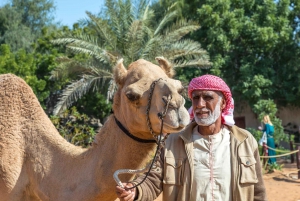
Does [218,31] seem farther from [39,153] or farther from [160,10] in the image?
[39,153]

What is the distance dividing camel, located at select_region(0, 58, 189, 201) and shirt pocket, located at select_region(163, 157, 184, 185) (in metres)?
0.21

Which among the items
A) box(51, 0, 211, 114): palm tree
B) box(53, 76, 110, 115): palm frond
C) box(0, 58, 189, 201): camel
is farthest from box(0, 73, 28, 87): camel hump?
box(53, 76, 110, 115): palm frond

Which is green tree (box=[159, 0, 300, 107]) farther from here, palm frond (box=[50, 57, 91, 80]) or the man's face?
the man's face

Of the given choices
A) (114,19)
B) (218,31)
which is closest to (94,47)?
(114,19)

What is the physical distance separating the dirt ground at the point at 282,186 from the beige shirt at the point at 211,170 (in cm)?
729

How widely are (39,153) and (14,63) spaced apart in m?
15.7

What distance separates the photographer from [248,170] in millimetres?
2834

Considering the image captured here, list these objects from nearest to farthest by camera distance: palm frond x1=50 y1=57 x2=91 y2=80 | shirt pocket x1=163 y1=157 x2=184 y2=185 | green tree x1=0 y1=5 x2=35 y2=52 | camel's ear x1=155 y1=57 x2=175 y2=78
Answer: shirt pocket x1=163 y1=157 x2=184 y2=185 → camel's ear x1=155 y1=57 x2=175 y2=78 → palm frond x1=50 y1=57 x2=91 y2=80 → green tree x1=0 y1=5 x2=35 y2=52

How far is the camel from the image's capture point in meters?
2.93

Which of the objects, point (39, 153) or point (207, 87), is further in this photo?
point (39, 153)

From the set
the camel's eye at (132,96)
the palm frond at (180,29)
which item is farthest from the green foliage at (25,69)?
the camel's eye at (132,96)

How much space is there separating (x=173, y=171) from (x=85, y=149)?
100cm

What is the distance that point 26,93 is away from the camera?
4.10m

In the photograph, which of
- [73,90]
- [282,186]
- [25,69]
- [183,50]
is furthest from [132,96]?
[25,69]
